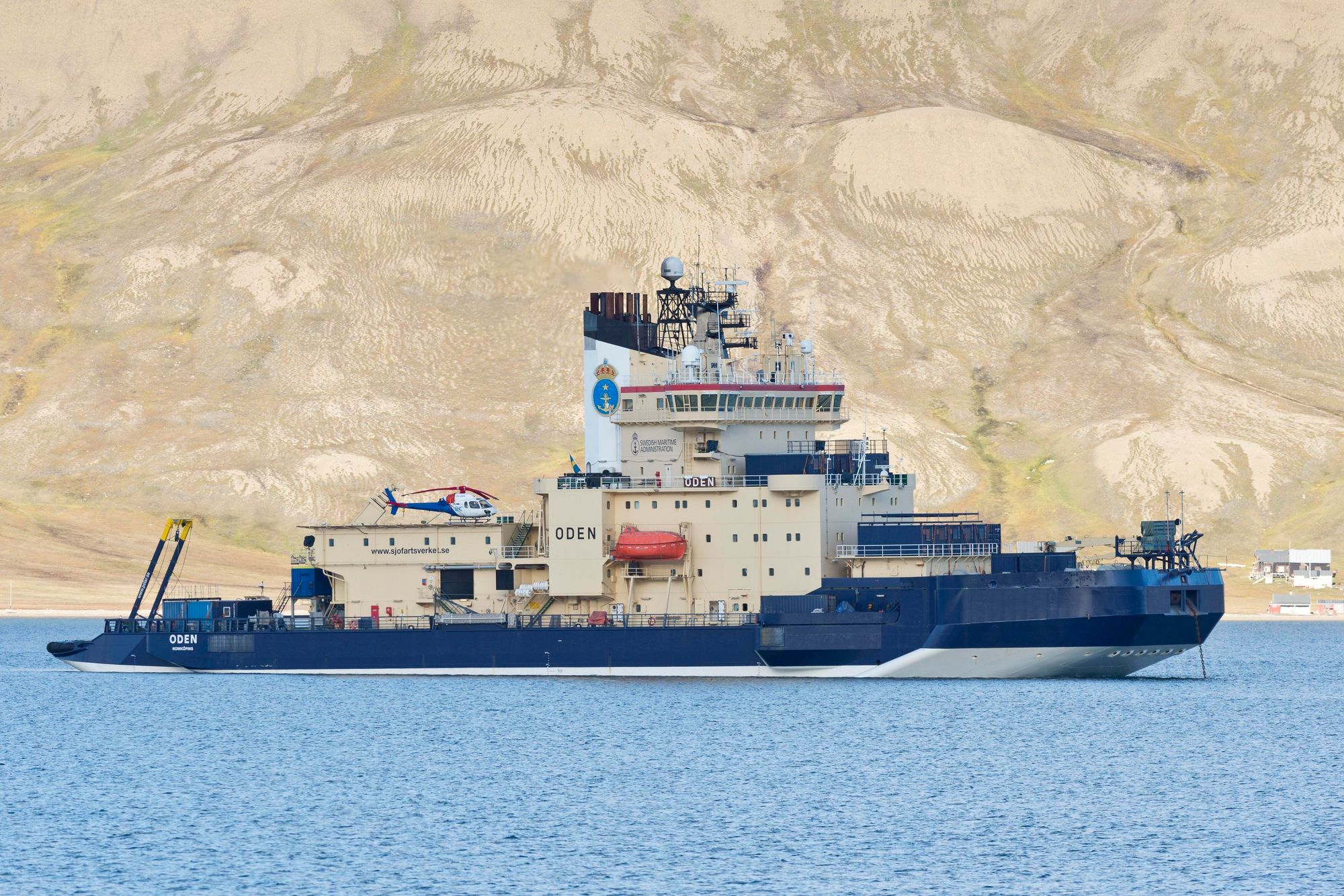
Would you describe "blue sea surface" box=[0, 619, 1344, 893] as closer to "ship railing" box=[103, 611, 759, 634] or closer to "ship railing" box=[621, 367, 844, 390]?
"ship railing" box=[103, 611, 759, 634]

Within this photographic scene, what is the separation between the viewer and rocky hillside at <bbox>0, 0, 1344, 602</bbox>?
149 metres

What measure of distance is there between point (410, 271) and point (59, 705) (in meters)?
112

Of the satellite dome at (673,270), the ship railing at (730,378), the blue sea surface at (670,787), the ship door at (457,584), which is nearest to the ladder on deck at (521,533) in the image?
the ship door at (457,584)

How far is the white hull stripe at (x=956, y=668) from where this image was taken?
5928cm

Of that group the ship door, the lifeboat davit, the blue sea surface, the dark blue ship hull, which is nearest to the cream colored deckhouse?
the ship door

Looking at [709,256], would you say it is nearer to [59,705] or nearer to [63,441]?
[63,441]

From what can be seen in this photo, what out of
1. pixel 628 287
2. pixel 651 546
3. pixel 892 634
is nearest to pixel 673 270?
pixel 651 546

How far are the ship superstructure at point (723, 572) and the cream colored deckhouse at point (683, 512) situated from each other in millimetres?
63

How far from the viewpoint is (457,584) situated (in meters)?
63.5

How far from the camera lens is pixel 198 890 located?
3522 cm

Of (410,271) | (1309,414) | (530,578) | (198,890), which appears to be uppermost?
(410,271)

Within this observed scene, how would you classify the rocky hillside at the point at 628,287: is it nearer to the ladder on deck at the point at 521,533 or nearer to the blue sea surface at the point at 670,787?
the ladder on deck at the point at 521,533

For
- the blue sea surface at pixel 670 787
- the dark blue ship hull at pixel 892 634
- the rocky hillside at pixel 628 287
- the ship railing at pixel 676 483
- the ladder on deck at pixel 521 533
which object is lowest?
the blue sea surface at pixel 670 787

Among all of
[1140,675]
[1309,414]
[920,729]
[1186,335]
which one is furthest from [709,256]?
[920,729]
